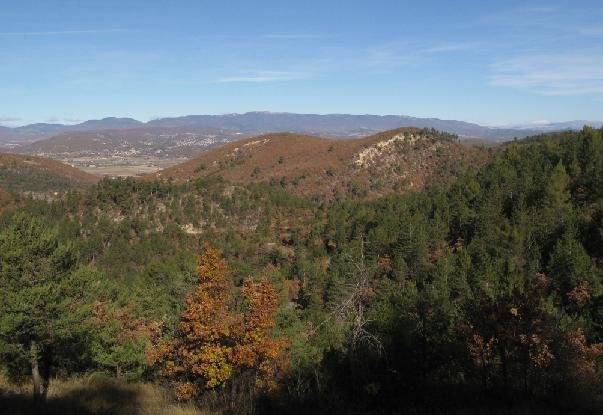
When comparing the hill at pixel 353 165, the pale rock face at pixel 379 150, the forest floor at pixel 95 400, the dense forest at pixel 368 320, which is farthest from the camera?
the pale rock face at pixel 379 150

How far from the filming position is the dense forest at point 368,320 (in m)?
16.7

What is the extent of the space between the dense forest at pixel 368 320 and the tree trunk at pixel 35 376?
143 millimetres

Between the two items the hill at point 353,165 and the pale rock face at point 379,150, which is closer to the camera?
the hill at point 353,165

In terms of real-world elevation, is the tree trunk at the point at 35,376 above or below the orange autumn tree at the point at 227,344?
below

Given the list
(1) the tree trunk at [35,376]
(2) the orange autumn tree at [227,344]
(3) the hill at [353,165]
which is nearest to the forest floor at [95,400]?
(1) the tree trunk at [35,376]

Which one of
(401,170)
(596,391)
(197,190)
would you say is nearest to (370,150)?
(401,170)

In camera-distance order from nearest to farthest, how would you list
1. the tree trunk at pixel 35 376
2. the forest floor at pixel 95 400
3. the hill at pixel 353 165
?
the forest floor at pixel 95 400 → the tree trunk at pixel 35 376 → the hill at pixel 353 165

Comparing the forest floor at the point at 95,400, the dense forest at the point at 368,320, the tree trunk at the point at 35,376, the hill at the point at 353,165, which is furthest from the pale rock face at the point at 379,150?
the forest floor at the point at 95,400

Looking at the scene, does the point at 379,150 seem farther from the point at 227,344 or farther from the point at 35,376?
the point at 35,376

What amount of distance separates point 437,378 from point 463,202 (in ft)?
200

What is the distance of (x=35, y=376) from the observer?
18.8 metres

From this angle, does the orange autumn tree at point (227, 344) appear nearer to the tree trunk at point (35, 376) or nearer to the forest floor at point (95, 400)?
the forest floor at point (95, 400)

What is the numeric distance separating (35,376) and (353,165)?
480 feet

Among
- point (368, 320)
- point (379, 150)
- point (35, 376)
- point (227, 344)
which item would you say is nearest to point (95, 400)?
point (35, 376)
